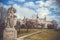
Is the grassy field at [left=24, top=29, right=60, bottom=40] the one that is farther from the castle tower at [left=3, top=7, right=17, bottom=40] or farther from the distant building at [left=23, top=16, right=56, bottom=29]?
the castle tower at [left=3, top=7, right=17, bottom=40]

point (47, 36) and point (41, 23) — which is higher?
point (41, 23)

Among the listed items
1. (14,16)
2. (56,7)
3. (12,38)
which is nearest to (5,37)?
(12,38)

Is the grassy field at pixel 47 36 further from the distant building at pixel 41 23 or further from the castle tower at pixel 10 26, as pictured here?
the castle tower at pixel 10 26

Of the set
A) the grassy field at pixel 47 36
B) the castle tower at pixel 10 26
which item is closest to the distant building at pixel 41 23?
the grassy field at pixel 47 36

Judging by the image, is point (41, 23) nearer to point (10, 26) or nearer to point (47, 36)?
point (47, 36)

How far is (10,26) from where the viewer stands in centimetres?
687

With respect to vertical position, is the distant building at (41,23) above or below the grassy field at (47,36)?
above

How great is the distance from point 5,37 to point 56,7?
6.24ft

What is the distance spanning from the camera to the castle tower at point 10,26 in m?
6.84

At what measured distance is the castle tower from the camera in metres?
6.84

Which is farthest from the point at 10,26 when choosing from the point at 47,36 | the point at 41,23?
the point at 47,36

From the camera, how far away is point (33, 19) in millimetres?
6883

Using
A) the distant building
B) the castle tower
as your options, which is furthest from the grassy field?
the castle tower

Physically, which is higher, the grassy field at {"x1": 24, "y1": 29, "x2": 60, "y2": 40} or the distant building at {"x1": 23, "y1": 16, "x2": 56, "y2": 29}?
the distant building at {"x1": 23, "y1": 16, "x2": 56, "y2": 29}
